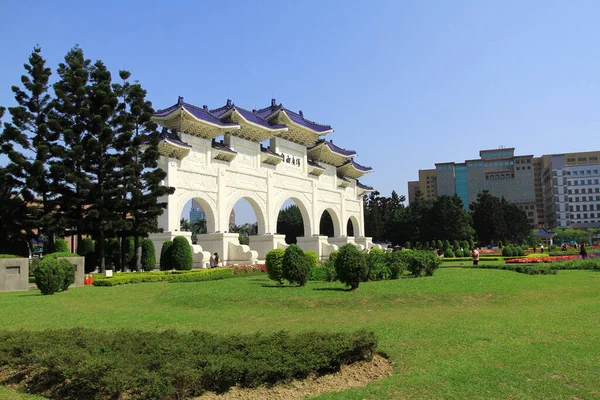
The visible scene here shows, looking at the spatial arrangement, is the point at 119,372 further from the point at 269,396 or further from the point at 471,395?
the point at 471,395

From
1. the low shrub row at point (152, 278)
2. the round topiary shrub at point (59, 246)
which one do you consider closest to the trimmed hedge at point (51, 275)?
the low shrub row at point (152, 278)

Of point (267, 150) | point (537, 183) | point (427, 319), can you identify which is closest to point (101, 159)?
point (267, 150)

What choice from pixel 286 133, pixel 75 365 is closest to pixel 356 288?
pixel 75 365

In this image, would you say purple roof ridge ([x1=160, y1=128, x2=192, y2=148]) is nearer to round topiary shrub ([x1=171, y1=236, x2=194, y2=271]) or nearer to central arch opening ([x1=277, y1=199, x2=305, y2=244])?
round topiary shrub ([x1=171, y1=236, x2=194, y2=271])

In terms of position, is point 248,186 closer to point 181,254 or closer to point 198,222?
point 181,254

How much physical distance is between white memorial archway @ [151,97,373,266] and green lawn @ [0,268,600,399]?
1158 centimetres

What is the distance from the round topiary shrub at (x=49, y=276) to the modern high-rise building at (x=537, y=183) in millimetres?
89766

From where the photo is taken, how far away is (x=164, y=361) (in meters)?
4.63

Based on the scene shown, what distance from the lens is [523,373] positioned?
4.73 meters

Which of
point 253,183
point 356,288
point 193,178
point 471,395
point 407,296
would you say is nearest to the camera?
point 471,395

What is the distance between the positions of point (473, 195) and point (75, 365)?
11377cm

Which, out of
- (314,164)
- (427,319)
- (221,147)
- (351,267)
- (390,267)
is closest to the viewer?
(427,319)

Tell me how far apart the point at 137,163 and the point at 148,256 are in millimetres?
4397

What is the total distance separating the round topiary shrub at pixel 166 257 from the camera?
21.8 meters
